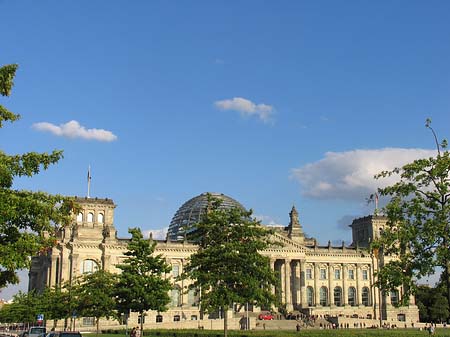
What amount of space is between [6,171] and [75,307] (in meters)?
47.7

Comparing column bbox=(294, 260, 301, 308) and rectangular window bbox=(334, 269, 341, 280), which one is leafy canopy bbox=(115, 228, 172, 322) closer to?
column bbox=(294, 260, 301, 308)

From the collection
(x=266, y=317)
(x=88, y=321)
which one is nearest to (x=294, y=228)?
(x=266, y=317)

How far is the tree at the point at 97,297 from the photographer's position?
218ft

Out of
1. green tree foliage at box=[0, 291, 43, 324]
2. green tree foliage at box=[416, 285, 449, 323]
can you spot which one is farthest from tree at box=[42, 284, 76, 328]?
green tree foliage at box=[416, 285, 449, 323]

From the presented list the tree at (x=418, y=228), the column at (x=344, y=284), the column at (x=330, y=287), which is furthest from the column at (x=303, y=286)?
the tree at (x=418, y=228)

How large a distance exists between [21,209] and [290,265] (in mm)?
100879

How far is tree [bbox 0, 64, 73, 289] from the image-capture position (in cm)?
2506

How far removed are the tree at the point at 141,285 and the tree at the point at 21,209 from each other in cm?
3128

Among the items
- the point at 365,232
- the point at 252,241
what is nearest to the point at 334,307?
the point at 365,232

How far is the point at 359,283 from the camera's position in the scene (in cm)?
12731

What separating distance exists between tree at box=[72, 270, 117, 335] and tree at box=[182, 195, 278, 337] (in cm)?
1647

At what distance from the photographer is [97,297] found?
67125 mm

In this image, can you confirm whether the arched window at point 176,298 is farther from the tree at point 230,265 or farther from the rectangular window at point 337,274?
the tree at point 230,265

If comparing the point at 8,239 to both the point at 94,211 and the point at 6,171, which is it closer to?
the point at 6,171
